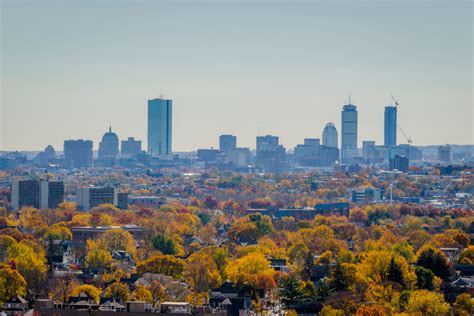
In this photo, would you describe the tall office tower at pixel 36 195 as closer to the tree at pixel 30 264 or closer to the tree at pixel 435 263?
the tree at pixel 30 264

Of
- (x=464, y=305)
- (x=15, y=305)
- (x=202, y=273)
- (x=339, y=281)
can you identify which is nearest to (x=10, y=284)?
(x=15, y=305)

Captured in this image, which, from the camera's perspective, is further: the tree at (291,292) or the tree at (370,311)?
the tree at (291,292)

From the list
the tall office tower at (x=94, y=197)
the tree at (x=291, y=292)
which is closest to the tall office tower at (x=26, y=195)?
the tall office tower at (x=94, y=197)

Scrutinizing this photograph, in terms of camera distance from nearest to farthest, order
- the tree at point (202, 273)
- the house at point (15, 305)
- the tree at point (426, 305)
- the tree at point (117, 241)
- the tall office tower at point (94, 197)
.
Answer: the house at point (15, 305), the tree at point (426, 305), the tree at point (202, 273), the tree at point (117, 241), the tall office tower at point (94, 197)

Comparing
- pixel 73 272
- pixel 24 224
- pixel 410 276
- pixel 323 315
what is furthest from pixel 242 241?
pixel 323 315

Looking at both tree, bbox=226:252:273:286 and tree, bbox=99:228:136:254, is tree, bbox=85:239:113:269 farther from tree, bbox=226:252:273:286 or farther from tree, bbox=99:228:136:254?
tree, bbox=226:252:273:286
